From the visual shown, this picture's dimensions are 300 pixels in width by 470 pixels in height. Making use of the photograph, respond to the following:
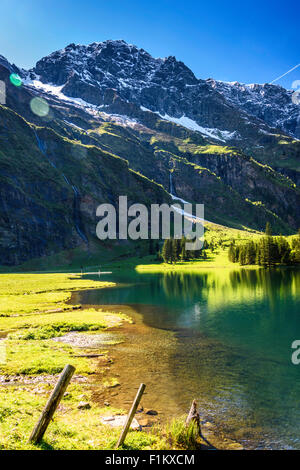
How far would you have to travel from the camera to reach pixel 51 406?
12.4 metres

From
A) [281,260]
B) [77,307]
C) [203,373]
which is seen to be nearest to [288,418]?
[203,373]

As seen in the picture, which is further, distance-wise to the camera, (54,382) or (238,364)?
(238,364)

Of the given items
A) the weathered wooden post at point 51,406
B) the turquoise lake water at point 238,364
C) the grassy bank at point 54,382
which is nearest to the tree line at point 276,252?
the turquoise lake water at point 238,364

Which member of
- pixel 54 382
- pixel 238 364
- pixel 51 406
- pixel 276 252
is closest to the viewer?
pixel 51 406

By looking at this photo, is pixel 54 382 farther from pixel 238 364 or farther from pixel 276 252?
A: pixel 276 252

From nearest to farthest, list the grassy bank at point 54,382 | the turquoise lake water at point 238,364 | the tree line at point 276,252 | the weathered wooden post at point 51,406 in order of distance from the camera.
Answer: the weathered wooden post at point 51,406 < the grassy bank at point 54,382 < the turquoise lake water at point 238,364 < the tree line at point 276,252

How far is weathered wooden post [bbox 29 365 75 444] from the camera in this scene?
1238 centimetres

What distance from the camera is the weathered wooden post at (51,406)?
40.6 feet

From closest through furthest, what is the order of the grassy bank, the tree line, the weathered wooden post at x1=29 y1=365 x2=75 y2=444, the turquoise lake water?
the weathered wooden post at x1=29 y1=365 x2=75 y2=444
the grassy bank
the turquoise lake water
the tree line

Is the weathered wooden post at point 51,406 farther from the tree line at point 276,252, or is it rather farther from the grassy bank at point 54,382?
the tree line at point 276,252

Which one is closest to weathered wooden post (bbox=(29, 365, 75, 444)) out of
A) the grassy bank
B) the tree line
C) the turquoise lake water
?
the grassy bank

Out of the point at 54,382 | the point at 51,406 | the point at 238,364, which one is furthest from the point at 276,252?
the point at 51,406

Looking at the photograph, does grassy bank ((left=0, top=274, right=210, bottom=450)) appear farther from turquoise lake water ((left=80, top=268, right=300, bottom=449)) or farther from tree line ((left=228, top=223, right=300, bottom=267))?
tree line ((left=228, top=223, right=300, bottom=267))
